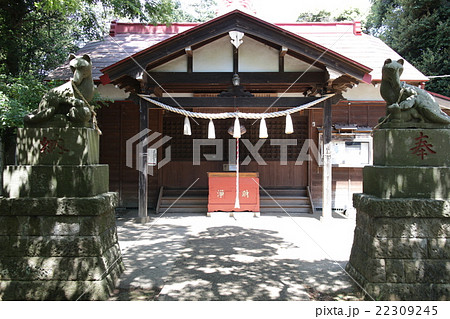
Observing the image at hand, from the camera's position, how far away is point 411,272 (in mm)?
3730

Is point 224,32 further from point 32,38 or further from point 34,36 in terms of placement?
point 32,38

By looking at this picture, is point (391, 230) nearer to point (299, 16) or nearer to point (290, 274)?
point (290, 274)

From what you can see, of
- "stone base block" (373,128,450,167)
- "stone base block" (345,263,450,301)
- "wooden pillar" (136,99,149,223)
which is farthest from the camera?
"wooden pillar" (136,99,149,223)

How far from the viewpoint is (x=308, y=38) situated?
1077 cm

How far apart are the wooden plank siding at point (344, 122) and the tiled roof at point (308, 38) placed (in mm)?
1436

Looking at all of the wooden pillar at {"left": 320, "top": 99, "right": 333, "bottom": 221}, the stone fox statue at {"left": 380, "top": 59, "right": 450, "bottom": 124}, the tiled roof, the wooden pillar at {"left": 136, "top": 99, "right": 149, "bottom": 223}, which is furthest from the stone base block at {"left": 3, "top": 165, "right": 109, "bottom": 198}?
the wooden pillar at {"left": 320, "top": 99, "right": 333, "bottom": 221}

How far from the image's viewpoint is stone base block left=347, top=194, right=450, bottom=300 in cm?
370

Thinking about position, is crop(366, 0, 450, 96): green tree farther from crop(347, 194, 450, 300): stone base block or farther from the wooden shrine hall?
crop(347, 194, 450, 300): stone base block

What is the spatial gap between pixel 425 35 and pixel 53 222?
60.3 ft

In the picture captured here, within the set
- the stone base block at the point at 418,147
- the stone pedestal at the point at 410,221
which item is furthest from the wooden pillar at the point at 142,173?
the stone base block at the point at 418,147

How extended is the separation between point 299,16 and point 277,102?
74.2ft

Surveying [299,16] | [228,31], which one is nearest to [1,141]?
[228,31]

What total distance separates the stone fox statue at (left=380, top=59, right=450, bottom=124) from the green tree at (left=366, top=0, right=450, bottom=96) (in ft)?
42.3

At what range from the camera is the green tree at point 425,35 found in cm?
1468
